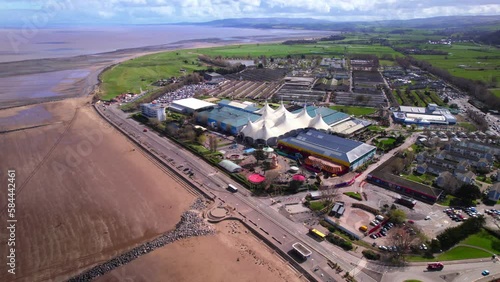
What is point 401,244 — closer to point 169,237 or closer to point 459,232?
point 459,232

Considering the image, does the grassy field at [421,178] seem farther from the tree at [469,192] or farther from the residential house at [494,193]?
the residential house at [494,193]

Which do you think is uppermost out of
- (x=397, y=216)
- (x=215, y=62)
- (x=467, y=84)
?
(x=215, y=62)

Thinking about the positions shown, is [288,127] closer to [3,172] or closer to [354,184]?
[354,184]

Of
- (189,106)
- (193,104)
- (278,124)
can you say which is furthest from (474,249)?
(193,104)

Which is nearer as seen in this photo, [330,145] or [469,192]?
[469,192]

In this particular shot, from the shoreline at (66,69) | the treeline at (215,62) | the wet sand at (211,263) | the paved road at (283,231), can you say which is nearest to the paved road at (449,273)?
the paved road at (283,231)
